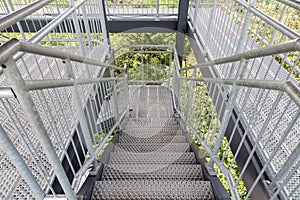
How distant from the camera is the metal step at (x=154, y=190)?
1767 millimetres

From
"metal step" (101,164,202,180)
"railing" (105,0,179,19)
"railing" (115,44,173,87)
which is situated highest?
"railing" (105,0,179,19)

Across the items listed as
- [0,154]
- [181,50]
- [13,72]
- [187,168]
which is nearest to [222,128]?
[187,168]

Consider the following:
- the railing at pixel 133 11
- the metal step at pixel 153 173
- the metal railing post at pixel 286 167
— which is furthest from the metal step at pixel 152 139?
the railing at pixel 133 11

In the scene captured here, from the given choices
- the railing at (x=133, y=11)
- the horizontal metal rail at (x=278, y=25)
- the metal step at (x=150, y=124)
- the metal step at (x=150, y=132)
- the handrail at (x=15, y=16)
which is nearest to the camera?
the handrail at (x=15, y=16)

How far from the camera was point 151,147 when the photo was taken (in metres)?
3.29

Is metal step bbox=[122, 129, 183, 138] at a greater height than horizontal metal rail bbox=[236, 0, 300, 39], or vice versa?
horizontal metal rail bbox=[236, 0, 300, 39]

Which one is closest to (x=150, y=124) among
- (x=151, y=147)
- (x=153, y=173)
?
(x=151, y=147)

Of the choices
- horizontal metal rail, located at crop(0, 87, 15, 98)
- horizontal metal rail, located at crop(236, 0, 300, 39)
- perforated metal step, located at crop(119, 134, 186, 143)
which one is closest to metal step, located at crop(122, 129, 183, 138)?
perforated metal step, located at crop(119, 134, 186, 143)

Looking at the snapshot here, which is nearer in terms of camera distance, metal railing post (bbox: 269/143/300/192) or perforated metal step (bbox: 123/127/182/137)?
metal railing post (bbox: 269/143/300/192)

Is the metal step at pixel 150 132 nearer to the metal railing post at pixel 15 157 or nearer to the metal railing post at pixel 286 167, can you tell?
the metal railing post at pixel 286 167

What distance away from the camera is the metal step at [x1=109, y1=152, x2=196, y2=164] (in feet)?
8.69

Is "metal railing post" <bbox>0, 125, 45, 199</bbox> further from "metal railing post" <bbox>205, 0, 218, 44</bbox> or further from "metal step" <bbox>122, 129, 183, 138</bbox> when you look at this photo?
"metal railing post" <bbox>205, 0, 218, 44</bbox>

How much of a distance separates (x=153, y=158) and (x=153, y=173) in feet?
1.58

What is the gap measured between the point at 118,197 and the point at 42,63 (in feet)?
10.1
